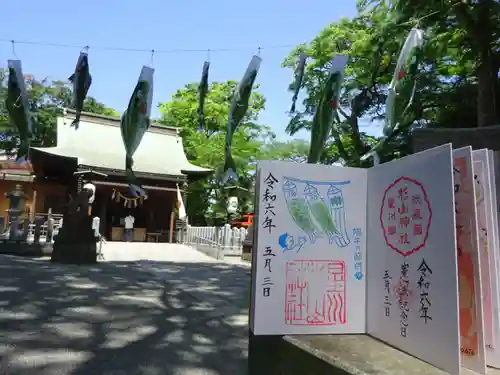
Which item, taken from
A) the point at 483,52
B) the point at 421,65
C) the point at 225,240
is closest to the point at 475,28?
the point at 483,52

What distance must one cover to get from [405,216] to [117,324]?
3.76 metres

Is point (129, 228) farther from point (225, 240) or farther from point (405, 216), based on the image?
point (405, 216)

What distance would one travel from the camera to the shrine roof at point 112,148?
17.2 m

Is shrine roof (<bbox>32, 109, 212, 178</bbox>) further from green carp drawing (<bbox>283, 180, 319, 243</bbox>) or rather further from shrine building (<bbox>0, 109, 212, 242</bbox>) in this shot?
green carp drawing (<bbox>283, 180, 319, 243</bbox>)

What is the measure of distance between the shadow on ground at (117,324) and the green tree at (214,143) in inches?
557

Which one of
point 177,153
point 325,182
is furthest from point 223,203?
point 325,182

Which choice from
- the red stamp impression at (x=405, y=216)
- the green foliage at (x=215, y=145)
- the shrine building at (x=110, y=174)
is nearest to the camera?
the red stamp impression at (x=405, y=216)

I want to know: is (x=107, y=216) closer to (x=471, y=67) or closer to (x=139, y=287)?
(x=139, y=287)

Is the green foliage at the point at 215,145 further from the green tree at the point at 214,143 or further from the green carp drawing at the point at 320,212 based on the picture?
the green carp drawing at the point at 320,212

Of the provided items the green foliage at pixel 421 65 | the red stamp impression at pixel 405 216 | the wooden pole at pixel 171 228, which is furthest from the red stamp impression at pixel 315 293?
the wooden pole at pixel 171 228

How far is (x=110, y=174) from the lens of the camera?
1700 centimetres

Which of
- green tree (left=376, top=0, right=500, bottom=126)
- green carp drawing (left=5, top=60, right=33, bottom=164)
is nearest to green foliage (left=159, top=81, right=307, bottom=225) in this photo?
green tree (left=376, top=0, right=500, bottom=126)

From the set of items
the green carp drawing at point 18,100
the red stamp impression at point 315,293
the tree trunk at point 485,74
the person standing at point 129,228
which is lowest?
the red stamp impression at point 315,293

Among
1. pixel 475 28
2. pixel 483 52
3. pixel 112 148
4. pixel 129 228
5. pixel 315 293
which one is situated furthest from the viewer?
pixel 112 148
